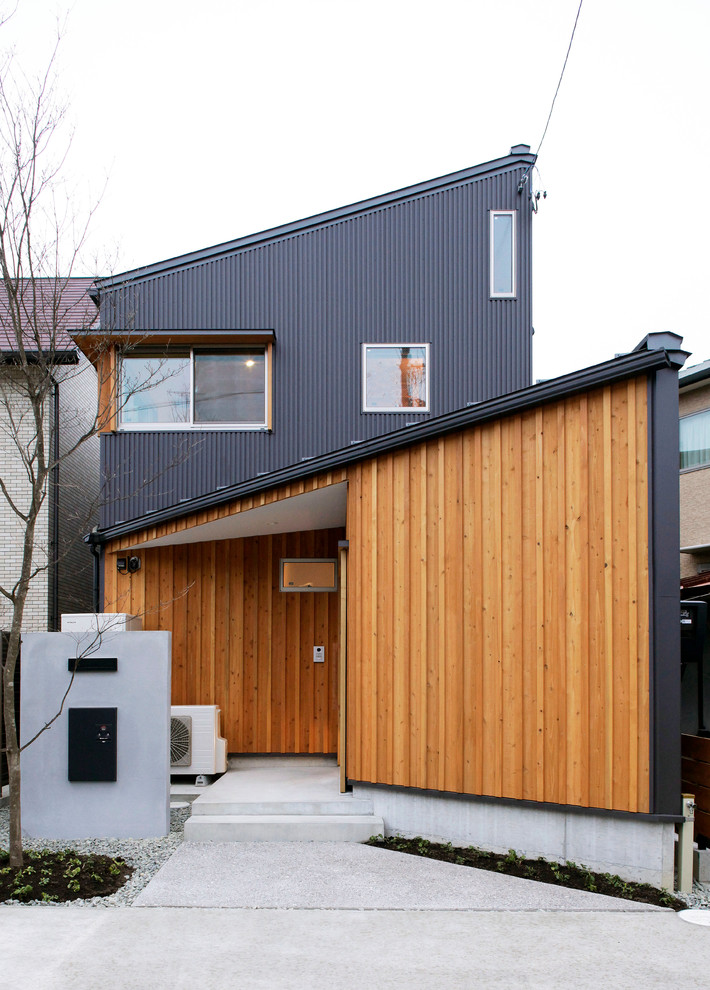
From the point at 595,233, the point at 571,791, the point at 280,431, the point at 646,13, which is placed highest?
the point at 595,233

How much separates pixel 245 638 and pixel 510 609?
3.82 metres

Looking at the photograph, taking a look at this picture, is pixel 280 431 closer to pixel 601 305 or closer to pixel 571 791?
pixel 571 791

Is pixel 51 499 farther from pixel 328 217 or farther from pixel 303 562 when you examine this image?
pixel 328 217

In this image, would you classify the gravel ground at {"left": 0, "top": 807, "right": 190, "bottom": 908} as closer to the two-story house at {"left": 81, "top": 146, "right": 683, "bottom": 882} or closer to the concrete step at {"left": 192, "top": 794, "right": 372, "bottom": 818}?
the concrete step at {"left": 192, "top": 794, "right": 372, "bottom": 818}

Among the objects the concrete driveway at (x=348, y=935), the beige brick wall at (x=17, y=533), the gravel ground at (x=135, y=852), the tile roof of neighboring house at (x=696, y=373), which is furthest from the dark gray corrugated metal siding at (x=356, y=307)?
the concrete driveway at (x=348, y=935)

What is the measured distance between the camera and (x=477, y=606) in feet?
22.3

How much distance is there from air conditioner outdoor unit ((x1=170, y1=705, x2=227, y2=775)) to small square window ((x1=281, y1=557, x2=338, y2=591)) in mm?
1668

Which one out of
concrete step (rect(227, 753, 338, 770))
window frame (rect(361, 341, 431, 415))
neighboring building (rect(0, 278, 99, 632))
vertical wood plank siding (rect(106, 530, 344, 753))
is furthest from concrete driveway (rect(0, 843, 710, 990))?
window frame (rect(361, 341, 431, 415))

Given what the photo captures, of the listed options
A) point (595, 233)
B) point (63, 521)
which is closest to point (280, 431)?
point (63, 521)

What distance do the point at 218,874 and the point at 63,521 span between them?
7327mm

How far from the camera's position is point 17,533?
37.2 feet

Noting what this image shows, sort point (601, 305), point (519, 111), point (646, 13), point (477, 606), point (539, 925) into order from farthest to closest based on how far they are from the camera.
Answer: point (601, 305)
point (519, 111)
point (646, 13)
point (477, 606)
point (539, 925)

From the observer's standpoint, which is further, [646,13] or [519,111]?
[519,111]

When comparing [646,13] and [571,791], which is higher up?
[646,13]
